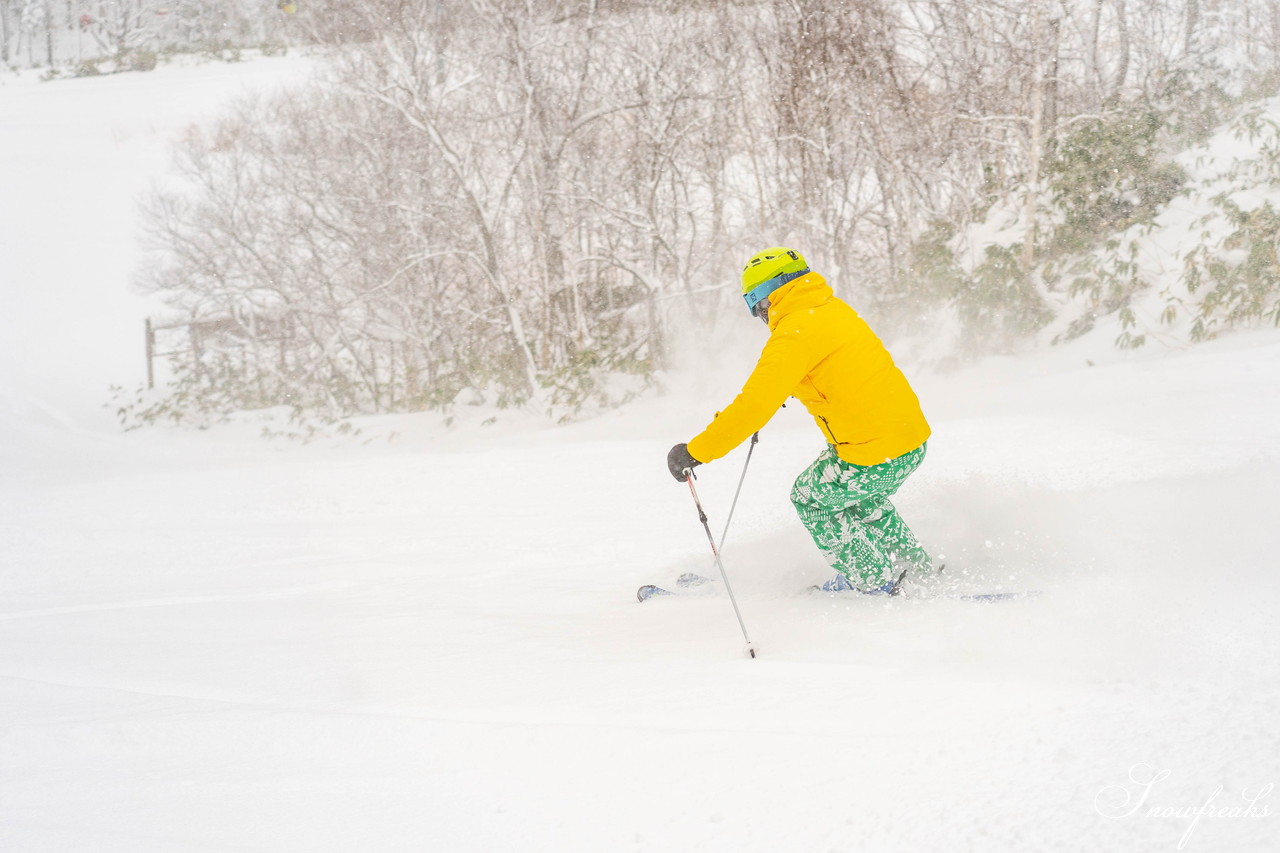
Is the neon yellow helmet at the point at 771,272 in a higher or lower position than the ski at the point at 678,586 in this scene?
higher

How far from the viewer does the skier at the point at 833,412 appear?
3113 mm

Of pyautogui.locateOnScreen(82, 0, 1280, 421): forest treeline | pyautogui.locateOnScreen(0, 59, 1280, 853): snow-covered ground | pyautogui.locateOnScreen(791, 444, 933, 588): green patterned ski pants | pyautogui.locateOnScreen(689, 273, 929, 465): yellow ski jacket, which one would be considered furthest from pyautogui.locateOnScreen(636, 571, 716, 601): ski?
pyautogui.locateOnScreen(82, 0, 1280, 421): forest treeline

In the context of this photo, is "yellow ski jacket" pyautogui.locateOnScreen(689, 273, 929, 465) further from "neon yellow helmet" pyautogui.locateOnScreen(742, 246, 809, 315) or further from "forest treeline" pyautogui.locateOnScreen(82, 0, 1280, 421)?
"forest treeline" pyautogui.locateOnScreen(82, 0, 1280, 421)

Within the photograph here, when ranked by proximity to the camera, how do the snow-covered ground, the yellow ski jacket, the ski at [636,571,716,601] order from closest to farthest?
the snow-covered ground, the yellow ski jacket, the ski at [636,571,716,601]

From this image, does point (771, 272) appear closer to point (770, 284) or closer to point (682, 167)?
point (770, 284)

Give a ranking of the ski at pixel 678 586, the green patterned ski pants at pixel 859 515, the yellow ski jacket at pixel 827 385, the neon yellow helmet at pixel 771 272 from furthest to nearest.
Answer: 1. the ski at pixel 678 586
2. the green patterned ski pants at pixel 859 515
3. the neon yellow helmet at pixel 771 272
4. the yellow ski jacket at pixel 827 385

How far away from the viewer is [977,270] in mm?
9188

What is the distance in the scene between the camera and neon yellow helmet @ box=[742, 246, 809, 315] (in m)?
3.25

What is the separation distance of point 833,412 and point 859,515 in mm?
512

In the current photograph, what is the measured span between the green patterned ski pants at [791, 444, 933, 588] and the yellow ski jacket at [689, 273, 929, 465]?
0.08 m

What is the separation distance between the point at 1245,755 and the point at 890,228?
9454mm

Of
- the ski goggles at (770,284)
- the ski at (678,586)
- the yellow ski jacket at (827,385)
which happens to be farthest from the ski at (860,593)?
the ski goggles at (770,284)

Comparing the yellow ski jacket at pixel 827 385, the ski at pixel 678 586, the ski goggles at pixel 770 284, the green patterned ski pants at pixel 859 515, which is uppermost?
the ski goggles at pixel 770 284

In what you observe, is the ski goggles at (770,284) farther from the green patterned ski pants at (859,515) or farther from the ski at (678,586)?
the ski at (678,586)
